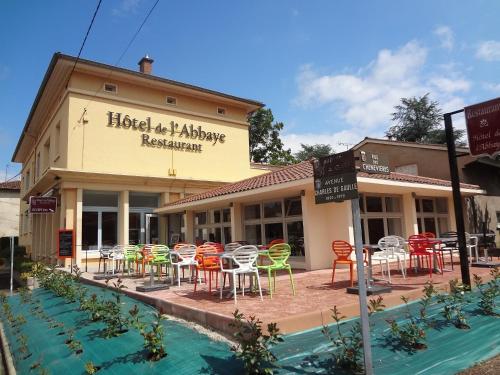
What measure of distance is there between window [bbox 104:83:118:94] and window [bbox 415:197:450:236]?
46.0 feet

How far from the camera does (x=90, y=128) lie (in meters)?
17.0

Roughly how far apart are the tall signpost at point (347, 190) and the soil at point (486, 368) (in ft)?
3.85

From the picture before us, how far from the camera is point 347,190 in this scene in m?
3.65

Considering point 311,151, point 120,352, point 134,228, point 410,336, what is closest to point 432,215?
point 410,336

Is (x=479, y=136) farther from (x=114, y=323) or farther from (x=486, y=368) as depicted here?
(x=114, y=323)

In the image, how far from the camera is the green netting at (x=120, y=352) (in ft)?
12.7

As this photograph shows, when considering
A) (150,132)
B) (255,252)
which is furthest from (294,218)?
(150,132)

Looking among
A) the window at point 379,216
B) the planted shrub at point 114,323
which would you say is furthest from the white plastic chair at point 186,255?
the window at point 379,216

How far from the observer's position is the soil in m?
3.79

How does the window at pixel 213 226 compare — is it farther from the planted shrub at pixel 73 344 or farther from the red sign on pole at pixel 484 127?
the planted shrub at pixel 73 344

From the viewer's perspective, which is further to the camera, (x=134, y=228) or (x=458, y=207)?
(x=134, y=228)

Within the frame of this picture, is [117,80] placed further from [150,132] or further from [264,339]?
[264,339]

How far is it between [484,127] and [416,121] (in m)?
40.9

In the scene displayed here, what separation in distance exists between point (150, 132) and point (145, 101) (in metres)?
1.53
